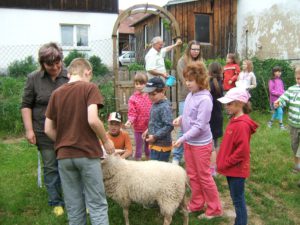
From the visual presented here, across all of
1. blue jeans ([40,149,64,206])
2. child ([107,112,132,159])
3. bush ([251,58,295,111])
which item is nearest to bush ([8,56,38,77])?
bush ([251,58,295,111])

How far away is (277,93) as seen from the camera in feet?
30.7

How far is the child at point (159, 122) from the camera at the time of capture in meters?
4.27

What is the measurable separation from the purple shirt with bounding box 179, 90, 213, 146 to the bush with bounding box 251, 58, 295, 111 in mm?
7421

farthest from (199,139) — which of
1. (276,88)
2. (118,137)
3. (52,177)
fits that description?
(276,88)

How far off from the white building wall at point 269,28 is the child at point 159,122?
12.4 metres

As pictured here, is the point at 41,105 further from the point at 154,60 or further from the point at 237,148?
the point at 154,60

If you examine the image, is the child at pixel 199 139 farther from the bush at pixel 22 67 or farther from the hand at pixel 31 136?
the bush at pixel 22 67

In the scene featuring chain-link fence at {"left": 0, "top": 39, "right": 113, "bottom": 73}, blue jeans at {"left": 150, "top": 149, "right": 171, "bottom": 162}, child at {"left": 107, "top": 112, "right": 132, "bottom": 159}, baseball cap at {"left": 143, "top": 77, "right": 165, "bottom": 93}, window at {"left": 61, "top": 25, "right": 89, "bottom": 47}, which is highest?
window at {"left": 61, "top": 25, "right": 89, "bottom": 47}

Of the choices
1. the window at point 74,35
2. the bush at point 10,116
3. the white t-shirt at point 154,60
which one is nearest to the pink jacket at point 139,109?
the white t-shirt at point 154,60

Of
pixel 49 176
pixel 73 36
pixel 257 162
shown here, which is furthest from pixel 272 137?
pixel 73 36

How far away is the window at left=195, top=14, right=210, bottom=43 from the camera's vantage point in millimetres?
18688

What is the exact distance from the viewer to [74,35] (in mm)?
21297

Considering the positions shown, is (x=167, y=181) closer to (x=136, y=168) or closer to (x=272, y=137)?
(x=136, y=168)

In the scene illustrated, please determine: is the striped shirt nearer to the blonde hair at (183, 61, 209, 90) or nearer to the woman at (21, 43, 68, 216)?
the blonde hair at (183, 61, 209, 90)
